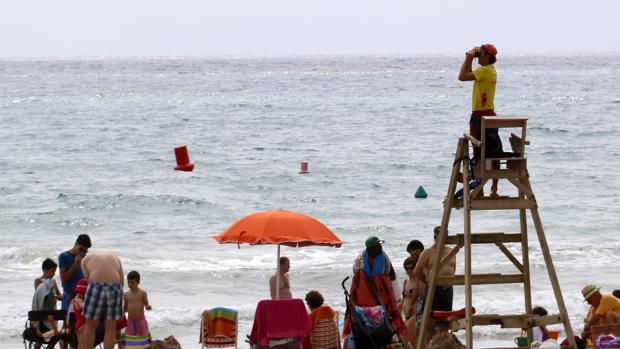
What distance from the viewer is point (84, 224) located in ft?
82.2

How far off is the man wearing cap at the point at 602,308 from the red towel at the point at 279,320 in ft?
8.34

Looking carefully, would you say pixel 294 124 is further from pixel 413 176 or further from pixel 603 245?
pixel 603 245

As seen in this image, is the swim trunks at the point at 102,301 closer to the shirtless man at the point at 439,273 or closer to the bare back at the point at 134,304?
the bare back at the point at 134,304

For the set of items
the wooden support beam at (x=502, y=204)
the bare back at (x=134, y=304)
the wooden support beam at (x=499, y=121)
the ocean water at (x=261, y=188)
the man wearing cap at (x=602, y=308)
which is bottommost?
the ocean water at (x=261, y=188)

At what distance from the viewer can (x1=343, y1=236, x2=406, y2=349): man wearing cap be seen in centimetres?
947

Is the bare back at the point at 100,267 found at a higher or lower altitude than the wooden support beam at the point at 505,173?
lower

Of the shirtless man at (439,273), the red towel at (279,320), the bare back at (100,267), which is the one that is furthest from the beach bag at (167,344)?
the shirtless man at (439,273)

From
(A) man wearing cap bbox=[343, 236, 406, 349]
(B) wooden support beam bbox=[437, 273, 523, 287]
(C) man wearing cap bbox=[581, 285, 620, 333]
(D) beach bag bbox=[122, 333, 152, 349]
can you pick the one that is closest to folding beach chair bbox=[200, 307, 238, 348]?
(D) beach bag bbox=[122, 333, 152, 349]

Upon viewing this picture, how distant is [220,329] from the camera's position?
10922mm

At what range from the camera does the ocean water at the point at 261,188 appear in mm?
18469

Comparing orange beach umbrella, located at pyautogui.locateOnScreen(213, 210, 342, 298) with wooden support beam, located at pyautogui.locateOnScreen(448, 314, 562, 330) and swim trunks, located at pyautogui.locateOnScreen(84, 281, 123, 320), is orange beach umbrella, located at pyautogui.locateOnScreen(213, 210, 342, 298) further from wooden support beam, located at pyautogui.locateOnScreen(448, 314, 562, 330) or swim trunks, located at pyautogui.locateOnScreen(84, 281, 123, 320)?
wooden support beam, located at pyautogui.locateOnScreen(448, 314, 562, 330)

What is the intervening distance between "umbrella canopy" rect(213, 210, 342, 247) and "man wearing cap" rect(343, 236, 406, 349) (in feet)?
3.18

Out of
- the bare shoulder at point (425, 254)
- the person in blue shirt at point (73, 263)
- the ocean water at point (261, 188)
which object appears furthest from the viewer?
the ocean water at point (261, 188)

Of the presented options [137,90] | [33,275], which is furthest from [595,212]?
[137,90]
